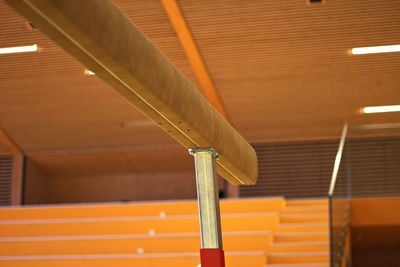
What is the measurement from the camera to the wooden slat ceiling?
1027cm

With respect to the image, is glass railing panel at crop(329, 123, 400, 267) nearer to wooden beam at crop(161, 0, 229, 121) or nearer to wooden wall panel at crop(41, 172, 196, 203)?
wooden beam at crop(161, 0, 229, 121)

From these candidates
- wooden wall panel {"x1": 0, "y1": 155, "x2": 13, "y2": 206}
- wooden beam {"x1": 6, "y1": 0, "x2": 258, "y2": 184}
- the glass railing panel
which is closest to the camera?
wooden beam {"x1": 6, "y1": 0, "x2": 258, "y2": 184}

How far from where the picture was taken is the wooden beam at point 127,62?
1.61 meters

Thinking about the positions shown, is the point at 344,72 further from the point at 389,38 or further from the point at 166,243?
the point at 166,243

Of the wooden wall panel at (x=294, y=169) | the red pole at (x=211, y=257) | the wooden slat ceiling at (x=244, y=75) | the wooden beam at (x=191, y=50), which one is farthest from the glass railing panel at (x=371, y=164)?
the red pole at (x=211, y=257)

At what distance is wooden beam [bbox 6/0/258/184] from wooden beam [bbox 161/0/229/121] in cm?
797

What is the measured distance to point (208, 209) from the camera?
2.38m

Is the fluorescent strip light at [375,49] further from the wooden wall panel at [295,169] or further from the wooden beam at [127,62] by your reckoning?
the wooden beam at [127,62]

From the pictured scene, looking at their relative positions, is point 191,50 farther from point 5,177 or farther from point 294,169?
point 5,177

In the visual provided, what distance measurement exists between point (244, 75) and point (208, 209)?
9.30 m

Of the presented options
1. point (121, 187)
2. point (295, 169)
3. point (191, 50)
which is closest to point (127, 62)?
point (191, 50)

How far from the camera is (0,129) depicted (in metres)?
13.7

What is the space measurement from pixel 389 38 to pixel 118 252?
4806mm

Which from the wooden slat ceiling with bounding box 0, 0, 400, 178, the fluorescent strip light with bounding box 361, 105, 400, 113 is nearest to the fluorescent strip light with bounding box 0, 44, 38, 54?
the wooden slat ceiling with bounding box 0, 0, 400, 178
